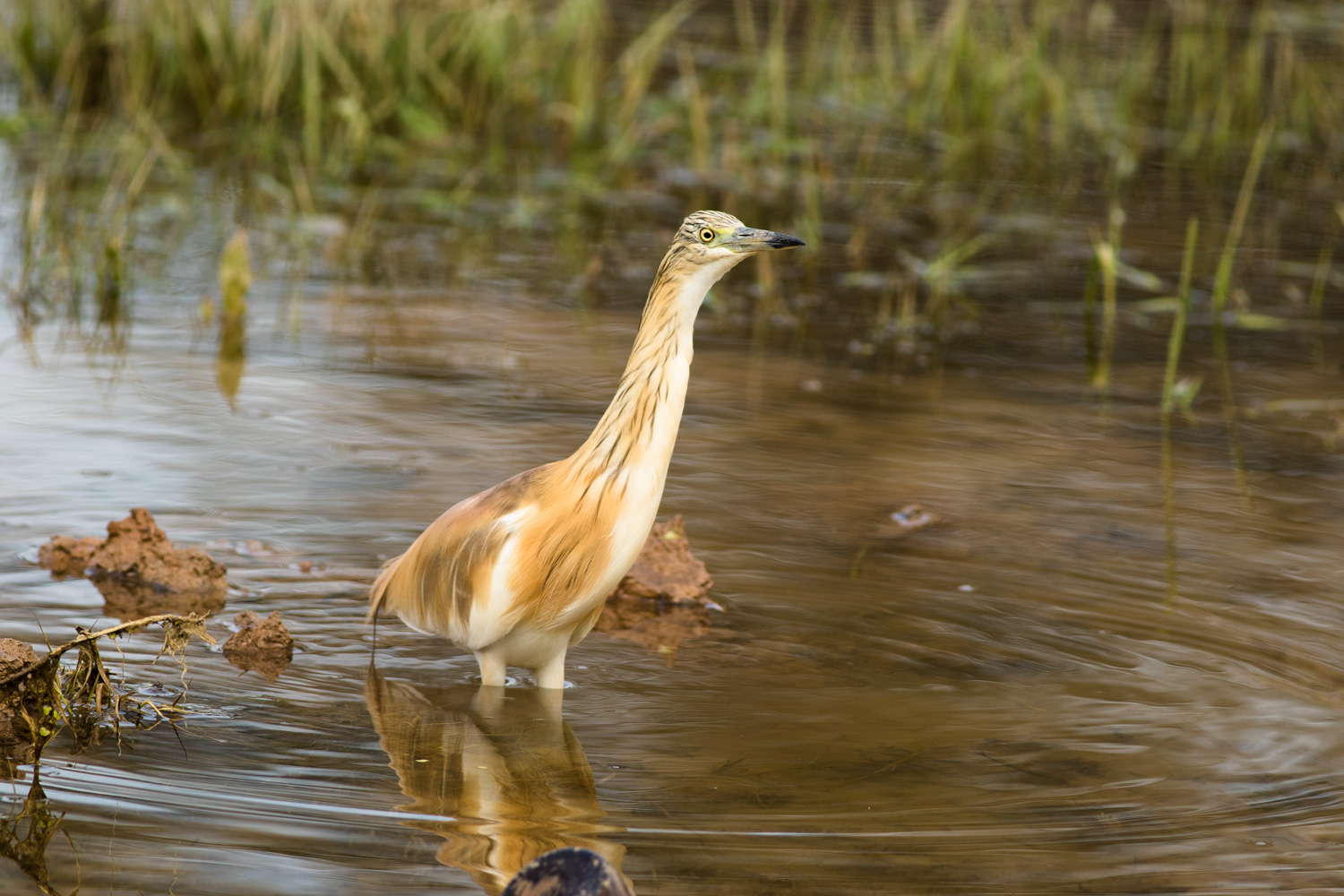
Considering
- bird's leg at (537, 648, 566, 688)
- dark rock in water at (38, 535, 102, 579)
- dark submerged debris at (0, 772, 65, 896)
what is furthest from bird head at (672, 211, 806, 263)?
Answer: dark rock in water at (38, 535, 102, 579)

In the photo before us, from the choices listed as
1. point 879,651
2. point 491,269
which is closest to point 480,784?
point 879,651

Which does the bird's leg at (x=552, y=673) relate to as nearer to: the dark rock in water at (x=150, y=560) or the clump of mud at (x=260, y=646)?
the clump of mud at (x=260, y=646)

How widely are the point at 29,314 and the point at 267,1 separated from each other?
3.47m

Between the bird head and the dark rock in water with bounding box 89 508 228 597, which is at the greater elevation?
the bird head

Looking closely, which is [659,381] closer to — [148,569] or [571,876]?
[571,876]

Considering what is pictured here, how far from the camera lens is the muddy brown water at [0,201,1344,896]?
3359mm

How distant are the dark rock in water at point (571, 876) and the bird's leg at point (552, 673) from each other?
1266mm

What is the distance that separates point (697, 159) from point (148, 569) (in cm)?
571

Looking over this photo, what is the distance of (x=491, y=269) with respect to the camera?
832 cm

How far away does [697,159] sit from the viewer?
9.68 meters

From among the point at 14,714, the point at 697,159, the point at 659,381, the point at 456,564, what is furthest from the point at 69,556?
the point at 697,159

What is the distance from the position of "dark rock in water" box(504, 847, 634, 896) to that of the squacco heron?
114cm

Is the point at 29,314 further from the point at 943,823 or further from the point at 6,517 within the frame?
the point at 943,823

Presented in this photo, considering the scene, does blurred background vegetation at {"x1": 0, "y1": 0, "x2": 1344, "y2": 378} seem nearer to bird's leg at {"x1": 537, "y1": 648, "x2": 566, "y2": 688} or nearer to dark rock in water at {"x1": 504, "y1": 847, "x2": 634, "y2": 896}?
bird's leg at {"x1": 537, "y1": 648, "x2": 566, "y2": 688}
